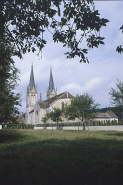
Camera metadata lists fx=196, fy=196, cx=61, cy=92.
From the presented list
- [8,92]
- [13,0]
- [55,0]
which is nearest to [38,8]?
[55,0]

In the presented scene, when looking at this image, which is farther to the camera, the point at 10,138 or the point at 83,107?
the point at 83,107

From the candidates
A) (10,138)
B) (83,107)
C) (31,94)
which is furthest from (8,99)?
(31,94)

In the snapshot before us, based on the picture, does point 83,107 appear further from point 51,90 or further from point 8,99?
point 51,90

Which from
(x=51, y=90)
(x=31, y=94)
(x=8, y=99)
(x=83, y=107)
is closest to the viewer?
(x=8, y=99)

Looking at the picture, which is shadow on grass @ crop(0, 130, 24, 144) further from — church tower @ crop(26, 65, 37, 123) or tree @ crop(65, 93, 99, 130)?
church tower @ crop(26, 65, 37, 123)

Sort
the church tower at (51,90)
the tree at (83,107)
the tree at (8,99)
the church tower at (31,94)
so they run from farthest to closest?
1. the church tower at (51,90)
2. the church tower at (31,94)
3. the tree at (83,107)
4. the tree at (8,99)

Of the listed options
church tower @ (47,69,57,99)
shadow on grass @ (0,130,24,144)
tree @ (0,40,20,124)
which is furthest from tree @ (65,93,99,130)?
church tower @ (47,69,57,99)

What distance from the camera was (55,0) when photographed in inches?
226

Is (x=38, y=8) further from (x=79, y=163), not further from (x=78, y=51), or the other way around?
(x=79, y=163)

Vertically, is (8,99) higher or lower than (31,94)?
lower

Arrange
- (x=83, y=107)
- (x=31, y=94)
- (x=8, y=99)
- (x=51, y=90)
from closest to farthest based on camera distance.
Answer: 1. (x=8, y=99)
2. (x=83, y=107)
3. (x=31, y=94)
4. (x=51, y=90)

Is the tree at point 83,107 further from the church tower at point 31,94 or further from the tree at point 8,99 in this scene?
the church tower at point 31,94

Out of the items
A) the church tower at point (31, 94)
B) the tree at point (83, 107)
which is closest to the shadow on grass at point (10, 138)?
the tree at point (83, 107)

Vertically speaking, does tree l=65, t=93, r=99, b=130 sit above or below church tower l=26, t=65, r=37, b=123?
below
